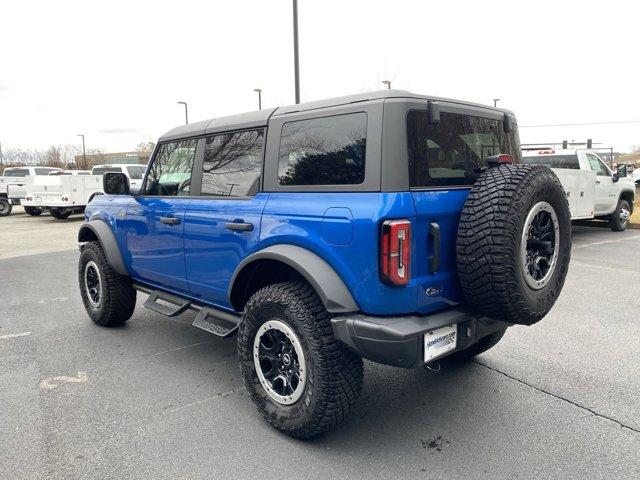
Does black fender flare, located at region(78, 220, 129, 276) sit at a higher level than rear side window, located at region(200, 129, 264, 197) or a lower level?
lower

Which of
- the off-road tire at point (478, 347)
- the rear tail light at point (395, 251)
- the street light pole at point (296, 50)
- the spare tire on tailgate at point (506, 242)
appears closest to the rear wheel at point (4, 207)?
the street light pole at point (296, 50)

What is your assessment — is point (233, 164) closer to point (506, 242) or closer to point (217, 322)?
point (217, 322)

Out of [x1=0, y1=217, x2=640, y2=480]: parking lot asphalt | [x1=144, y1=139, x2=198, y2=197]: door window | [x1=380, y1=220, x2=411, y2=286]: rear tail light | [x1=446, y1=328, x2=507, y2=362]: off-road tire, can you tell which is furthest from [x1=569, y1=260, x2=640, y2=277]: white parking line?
[x1=144, y1=139, x2=198, y2=197]: door window

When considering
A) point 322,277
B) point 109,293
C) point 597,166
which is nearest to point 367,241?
point 322,277

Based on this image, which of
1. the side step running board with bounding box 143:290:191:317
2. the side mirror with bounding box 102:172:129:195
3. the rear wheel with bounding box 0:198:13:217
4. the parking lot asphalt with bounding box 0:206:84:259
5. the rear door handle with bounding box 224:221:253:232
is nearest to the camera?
the rear door handle with bounding box 224:221:253:232

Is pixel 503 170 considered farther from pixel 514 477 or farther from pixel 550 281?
pixel 514 477

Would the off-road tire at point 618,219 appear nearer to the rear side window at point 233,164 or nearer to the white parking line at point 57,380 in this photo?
the rear side window at point 233,164

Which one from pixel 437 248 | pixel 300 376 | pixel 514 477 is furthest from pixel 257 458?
pixel 437 248

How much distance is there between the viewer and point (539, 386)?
11.5 ft

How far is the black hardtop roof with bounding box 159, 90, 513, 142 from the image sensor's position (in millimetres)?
2693

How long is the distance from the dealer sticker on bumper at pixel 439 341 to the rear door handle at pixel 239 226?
1.28m

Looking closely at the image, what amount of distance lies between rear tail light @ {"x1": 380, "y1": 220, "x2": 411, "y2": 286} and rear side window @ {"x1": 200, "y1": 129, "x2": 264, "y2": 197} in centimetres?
114

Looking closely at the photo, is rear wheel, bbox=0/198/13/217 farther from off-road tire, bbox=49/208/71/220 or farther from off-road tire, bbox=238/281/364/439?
off-road tire, bbox=238/281/364/439

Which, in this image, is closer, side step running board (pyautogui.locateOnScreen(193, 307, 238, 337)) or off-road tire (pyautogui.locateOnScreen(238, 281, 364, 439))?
off-road tire (pyautogui.locateOnScreen(238, 281, 364, 439))
